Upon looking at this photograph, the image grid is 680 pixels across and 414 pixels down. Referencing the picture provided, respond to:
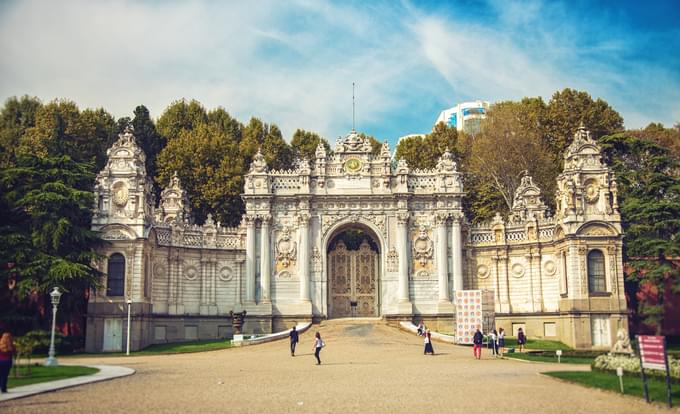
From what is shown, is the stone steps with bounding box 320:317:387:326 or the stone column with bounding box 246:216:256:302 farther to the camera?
the stone column with bounding box 246:216:256:302

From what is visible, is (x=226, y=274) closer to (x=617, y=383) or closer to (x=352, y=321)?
(x=352, y=321)

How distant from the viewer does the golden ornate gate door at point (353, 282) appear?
54844 mm

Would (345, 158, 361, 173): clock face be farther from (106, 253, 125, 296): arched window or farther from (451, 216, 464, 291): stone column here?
(106, 253, 125, 296): arched window

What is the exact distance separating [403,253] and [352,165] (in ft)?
24.2

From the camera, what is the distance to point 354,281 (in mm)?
55062

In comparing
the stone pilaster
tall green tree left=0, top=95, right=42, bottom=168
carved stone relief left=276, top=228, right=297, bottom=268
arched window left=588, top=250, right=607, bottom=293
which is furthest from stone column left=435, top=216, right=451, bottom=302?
tall green tree left=0, top=95, right=42, bottom=168

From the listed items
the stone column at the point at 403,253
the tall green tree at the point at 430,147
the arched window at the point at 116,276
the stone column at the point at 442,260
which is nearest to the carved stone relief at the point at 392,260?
the stone column at the point at 403,253

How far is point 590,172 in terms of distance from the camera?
4931 cm

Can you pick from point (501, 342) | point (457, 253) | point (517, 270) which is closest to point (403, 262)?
point (457, 253)

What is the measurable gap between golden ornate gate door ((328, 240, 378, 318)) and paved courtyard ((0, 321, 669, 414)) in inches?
649

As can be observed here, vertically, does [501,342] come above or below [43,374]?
above

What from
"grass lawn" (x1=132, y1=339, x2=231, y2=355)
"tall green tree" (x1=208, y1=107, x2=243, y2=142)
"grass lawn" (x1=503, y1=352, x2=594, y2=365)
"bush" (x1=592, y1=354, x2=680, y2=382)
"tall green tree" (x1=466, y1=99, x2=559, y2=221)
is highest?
"tall green tree" (x1=208, y1=107, x2=243, y2=142)

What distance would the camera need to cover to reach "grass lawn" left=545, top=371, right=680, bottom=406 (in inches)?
853

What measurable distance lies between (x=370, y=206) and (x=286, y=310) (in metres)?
9.48
